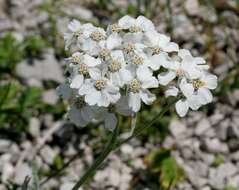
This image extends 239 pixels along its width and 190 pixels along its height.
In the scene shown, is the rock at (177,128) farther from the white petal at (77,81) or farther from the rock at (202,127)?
the white petal at (77,81)

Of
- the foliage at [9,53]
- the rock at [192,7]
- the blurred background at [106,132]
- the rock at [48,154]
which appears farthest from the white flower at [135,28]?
the rock at [192,7]

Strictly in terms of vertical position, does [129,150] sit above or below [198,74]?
below

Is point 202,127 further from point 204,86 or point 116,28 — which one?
point 116,28

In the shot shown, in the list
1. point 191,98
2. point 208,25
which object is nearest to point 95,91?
point 191,98

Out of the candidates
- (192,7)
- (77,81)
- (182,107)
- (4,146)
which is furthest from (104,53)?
(192,7)

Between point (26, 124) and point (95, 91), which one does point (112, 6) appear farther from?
point (95, 91)

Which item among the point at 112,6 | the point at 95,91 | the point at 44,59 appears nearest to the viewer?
the point at 95,91

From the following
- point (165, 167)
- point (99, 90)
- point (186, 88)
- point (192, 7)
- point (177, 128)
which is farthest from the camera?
point (192, 7)
